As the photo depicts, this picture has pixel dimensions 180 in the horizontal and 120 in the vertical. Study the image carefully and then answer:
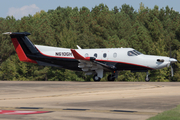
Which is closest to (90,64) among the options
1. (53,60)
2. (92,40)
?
(53,60)

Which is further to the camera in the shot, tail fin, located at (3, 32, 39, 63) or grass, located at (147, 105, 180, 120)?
tail fin, located at (3, 32, 39, 63)

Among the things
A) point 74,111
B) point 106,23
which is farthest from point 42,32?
point 74,111

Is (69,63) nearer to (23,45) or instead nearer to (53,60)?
(53,60)

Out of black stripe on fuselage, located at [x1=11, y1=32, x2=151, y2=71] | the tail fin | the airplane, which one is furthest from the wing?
the tail fin

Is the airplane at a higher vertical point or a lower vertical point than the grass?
higher

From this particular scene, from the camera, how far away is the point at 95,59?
29000mm

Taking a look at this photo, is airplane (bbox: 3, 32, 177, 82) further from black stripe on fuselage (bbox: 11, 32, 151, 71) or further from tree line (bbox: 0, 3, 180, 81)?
tree line (bbox: 0, 3, 180, 81)

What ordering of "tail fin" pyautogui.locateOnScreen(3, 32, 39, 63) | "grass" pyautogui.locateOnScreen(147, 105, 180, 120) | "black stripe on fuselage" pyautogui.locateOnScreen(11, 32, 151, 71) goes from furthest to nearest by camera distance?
"tail fin" pyautogui.locateOnScreen(3, 32, 39, 63) < "black stripe on fuselage" pyautogui.locateOnScreen(11, 32, 151, 71) < "grass" pyautogui.locateOnScreen(147, 105, 180, 120)

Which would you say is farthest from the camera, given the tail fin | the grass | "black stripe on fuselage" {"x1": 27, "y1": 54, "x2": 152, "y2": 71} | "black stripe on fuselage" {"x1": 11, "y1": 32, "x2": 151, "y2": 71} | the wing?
the tail fin

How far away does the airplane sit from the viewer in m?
28.0

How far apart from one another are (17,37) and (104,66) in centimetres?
1030

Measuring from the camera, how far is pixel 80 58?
28.1 meters

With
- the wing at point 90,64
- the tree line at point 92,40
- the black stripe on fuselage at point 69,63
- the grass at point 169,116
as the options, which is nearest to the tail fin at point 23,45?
the black stripe on fuselage at point 69,63

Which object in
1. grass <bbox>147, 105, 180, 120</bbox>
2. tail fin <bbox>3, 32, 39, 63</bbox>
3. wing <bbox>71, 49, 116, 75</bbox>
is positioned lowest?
grass <bbox>147, 105, 180, 120</bbox>
